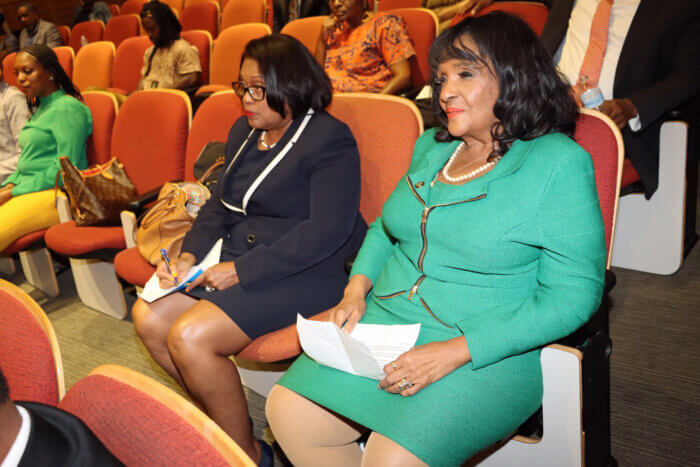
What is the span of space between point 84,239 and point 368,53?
5.45 feet

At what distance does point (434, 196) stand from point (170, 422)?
0.83m

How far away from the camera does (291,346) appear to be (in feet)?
5.03

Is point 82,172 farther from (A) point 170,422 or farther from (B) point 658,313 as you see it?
(B) point 658,313

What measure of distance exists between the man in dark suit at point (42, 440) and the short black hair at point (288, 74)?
1.30 m

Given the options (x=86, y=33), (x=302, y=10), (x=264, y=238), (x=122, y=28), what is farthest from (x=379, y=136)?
Result: (x=86, y=33)

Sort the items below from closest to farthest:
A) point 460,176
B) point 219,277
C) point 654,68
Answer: point 460,176
point 219,277
point 654,68

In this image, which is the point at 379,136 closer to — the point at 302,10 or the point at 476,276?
the point at 476,276

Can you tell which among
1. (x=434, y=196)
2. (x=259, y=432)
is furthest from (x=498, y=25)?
(x=259, y=432)

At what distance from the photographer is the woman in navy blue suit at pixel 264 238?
1.56 m

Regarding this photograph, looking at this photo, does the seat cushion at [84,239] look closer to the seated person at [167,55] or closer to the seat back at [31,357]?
the seat back at [31,357]

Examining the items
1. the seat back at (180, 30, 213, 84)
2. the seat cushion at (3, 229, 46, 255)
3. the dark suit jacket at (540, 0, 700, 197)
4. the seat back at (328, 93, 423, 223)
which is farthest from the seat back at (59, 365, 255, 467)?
the seat back at (180, 30, 213, 84)

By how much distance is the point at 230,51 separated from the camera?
12.9ft

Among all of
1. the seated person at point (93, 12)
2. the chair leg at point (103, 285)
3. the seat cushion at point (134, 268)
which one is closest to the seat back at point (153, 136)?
the chair leg at point (103, 285)

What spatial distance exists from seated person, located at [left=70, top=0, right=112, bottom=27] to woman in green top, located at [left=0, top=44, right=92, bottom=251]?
4.81 m
